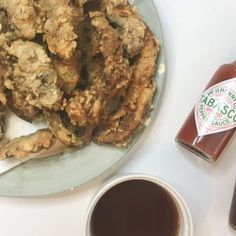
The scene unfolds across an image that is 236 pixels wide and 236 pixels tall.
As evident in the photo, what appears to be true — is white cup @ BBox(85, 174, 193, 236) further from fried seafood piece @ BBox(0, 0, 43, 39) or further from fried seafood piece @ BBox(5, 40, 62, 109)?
fried seafood piece @ BBox(0, 0, 43, 39)

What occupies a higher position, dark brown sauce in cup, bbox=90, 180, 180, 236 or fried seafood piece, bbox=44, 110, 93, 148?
fried seafood piece, bbox=44, 110, 93, 148

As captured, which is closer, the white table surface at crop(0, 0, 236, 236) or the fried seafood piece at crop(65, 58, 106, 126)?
the fried seafood piece at crop(65, 58, 106, 126)

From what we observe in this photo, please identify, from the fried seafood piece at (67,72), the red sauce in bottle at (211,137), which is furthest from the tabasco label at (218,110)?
the fried seafood piece at (67,72)

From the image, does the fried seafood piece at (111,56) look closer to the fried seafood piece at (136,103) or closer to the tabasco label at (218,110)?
the fried seafood piece at (136,103)

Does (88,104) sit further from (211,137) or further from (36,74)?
(211,137)

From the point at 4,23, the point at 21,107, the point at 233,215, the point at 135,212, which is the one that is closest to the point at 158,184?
the point at 135,212

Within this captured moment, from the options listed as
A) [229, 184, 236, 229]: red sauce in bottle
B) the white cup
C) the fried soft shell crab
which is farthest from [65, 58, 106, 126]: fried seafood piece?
[229, 184, 236, 229]: red sauce in bottle
